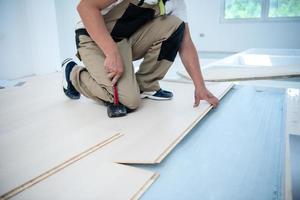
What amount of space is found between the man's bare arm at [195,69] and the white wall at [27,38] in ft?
9.27

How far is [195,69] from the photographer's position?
1618 mm

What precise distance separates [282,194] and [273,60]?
3.11 m

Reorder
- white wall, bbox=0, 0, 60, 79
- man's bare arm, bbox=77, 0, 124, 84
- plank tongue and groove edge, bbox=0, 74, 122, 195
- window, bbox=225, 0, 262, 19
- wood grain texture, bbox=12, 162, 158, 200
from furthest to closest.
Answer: window, bbox=225, 0, 262, 19, white wall, bbox=0, 0, 60, 79, man's bare arm, bbox=77, 0, 124, 84, plank tongue and groove edge, bbox=0, 74, 122, 195, wood grain texture, bbox=12, 162, 158, 200

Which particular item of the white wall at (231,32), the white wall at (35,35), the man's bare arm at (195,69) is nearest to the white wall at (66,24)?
the white wall at (35,35)

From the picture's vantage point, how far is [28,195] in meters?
0.74

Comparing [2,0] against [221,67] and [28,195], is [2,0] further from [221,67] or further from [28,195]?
[28,195]

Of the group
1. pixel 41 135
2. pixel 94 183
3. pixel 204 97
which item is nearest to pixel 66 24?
pixel 204 97

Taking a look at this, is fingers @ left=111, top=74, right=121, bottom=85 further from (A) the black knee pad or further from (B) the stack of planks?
(A) the black knee pad

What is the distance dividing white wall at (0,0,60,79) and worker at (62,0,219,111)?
7.52ft

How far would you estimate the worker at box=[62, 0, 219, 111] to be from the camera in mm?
1361

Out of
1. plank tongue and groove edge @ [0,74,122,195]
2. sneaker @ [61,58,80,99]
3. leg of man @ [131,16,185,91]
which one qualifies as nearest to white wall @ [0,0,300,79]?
plank tongue and groove edge @ [0,74,122,195]

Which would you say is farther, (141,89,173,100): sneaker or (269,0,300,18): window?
(269,0,300,18): window

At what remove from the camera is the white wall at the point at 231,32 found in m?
6.28

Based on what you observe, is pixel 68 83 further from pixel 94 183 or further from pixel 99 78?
pixel 94 183
